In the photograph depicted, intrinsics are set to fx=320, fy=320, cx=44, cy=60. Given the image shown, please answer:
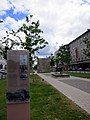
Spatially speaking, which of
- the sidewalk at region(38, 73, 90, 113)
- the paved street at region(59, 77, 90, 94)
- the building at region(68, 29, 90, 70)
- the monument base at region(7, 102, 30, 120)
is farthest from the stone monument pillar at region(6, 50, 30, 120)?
the building at region(68, 29, 90, 70)

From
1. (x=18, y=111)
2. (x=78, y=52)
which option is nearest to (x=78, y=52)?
(x=78, y=52)

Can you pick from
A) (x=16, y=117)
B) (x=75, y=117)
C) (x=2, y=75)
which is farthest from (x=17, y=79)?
(x=2, y=75)

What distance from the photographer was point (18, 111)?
975cm

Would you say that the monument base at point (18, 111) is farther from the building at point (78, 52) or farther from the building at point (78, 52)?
the building at point (78, 52)

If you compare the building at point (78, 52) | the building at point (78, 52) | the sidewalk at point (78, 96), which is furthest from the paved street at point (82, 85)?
the building at point (78, 52)

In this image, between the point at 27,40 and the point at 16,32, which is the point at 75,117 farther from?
the point at 16,32

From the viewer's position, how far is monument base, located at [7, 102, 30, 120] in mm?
9703

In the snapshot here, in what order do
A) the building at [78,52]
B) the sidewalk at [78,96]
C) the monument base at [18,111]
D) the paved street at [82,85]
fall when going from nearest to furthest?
the monument base at [18,111]
the sidewalk at [78,96]
the paved street at [82,85]
the building at [78,52]

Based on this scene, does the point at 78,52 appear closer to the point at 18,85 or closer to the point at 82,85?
the point at 82,85

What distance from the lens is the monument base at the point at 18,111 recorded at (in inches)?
382

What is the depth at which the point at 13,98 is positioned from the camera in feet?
31.8

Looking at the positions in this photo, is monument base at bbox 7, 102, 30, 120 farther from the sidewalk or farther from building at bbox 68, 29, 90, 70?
building at bbox 68, 29, 90, 70

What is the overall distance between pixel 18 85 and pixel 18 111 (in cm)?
81

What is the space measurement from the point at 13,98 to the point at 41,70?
105 m
